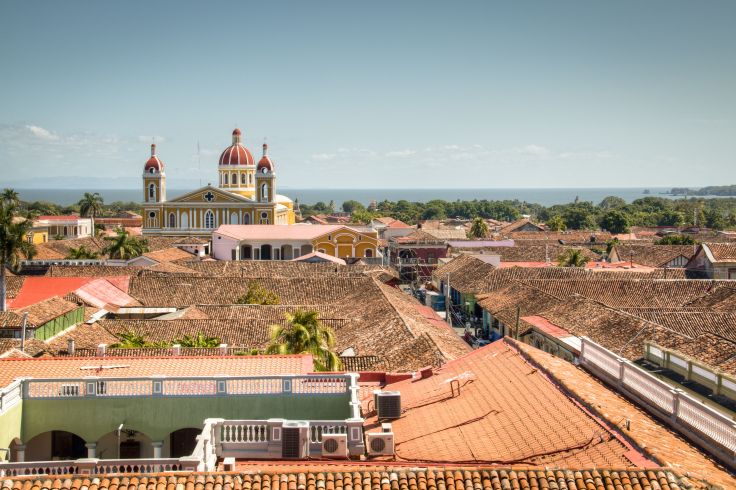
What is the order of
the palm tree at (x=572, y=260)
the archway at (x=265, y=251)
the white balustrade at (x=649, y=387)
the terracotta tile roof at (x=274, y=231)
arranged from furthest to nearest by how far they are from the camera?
the archway at (x=265, y=251)
the terracotta tile roof at (x=274, y=231)
the palm tree at (x=572, y=260)
the white balustrade at (x=649, y=387)

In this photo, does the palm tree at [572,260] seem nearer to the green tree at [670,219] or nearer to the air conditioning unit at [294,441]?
the air conditioning unit at [294,441]

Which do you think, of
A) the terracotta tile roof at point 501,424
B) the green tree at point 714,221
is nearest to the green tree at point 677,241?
the green tree at point 714,221

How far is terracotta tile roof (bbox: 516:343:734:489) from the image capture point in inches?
401

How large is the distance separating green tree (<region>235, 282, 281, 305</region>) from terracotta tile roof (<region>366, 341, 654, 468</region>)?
79.6 feet

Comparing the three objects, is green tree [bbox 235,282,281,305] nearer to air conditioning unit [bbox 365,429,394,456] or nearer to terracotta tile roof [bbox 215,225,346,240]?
air conditioning unit [bbox 365,429,394,456]

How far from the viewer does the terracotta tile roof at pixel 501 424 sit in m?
11.5

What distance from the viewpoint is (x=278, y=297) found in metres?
42.3

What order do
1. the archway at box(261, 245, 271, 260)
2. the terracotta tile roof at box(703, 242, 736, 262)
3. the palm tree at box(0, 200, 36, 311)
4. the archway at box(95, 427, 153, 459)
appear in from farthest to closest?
the archway at box(261, 245, 271, 260), the terracotta tile roof at box(703, 242, 736, 262), the palm tree at box(0, 200, 36, 311), the archway at box(95, 427, 153, 459)


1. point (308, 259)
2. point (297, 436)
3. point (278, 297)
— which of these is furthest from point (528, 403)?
point (308, 259)

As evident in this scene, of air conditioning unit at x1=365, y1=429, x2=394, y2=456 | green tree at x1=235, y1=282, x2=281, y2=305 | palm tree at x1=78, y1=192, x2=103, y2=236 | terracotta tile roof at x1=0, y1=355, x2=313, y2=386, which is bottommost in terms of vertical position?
green tree at x1=235, y1=282, x2=281, y2=305

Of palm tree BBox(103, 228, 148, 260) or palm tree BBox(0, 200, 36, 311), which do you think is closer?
palm tree BBox(0, 200, 36, 311)

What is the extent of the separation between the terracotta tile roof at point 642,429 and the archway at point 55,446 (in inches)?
354

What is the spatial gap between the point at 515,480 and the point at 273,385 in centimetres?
623

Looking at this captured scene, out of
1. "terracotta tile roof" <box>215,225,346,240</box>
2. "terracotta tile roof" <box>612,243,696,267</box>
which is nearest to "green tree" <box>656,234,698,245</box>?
"terracotta tile roof" <box>612,243,696,267</box>
